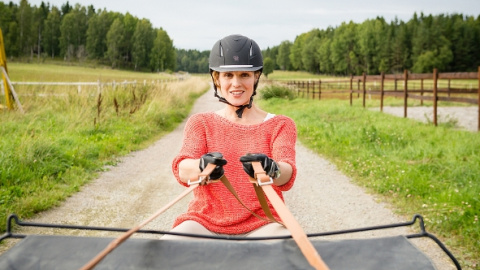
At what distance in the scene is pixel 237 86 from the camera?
2.24 metres

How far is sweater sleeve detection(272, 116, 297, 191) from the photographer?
2.04 metres

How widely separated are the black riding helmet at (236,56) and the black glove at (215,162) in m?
0.71

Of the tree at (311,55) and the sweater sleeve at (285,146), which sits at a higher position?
the tree at (311,55)

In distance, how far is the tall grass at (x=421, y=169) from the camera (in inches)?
156

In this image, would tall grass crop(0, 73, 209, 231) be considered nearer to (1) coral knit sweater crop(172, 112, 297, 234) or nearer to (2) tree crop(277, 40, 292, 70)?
(1) coral knit sweater crop(172, 112, 297, 234)

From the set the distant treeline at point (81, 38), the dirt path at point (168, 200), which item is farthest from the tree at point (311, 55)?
the dirt path at point (168, 200)

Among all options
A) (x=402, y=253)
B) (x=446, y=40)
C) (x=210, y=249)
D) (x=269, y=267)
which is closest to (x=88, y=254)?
(x=210, y=249)

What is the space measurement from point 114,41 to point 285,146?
9998 cm

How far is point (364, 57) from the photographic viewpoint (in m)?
103

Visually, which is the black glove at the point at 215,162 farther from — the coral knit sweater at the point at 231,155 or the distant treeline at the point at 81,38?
the distant treeline at the point at 81,38

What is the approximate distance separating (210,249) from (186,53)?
18035 cm

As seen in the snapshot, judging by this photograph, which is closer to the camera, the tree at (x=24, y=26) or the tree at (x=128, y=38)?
the tree at (x=24, y=26)

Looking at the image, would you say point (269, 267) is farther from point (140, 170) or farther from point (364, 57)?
point (364, 57)

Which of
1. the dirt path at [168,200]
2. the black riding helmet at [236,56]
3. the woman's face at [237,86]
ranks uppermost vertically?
the black riding helmet at [236,56]
